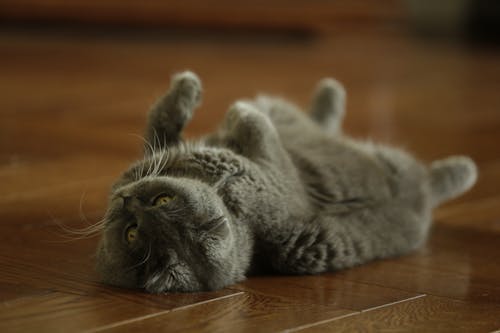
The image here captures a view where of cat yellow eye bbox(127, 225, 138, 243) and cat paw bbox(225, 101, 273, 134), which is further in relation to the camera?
cat paw bbox(225, 101, 273, 134)

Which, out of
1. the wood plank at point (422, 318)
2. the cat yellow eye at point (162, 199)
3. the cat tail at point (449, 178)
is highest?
the cat tail at point (449, 178)

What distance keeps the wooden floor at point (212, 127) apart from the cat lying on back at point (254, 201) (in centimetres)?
4

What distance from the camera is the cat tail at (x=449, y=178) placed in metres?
2.08

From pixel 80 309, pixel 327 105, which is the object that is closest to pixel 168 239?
pixel 80 309

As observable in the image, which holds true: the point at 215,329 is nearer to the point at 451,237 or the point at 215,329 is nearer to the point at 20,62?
the point at 451,237

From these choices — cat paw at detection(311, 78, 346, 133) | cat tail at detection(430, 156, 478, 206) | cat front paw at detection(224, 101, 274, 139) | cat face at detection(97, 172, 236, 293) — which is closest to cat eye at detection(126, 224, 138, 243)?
cat face at detection(97, 172, 236, 293)

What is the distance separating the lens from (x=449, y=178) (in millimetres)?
2084

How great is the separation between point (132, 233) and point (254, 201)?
22 centimetres

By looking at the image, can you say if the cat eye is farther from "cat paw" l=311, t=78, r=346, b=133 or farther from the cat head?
"cat paw" l=311, t=78, r=346, b=133

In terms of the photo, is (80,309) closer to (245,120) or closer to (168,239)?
(168,239)

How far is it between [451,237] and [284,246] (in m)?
0.48

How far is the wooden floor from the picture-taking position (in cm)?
145

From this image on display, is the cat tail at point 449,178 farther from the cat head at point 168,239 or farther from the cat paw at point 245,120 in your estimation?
the cat head at point 168,239

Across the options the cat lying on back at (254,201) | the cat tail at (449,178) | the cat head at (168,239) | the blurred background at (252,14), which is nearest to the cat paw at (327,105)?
the cat lying on back at (254,201)
